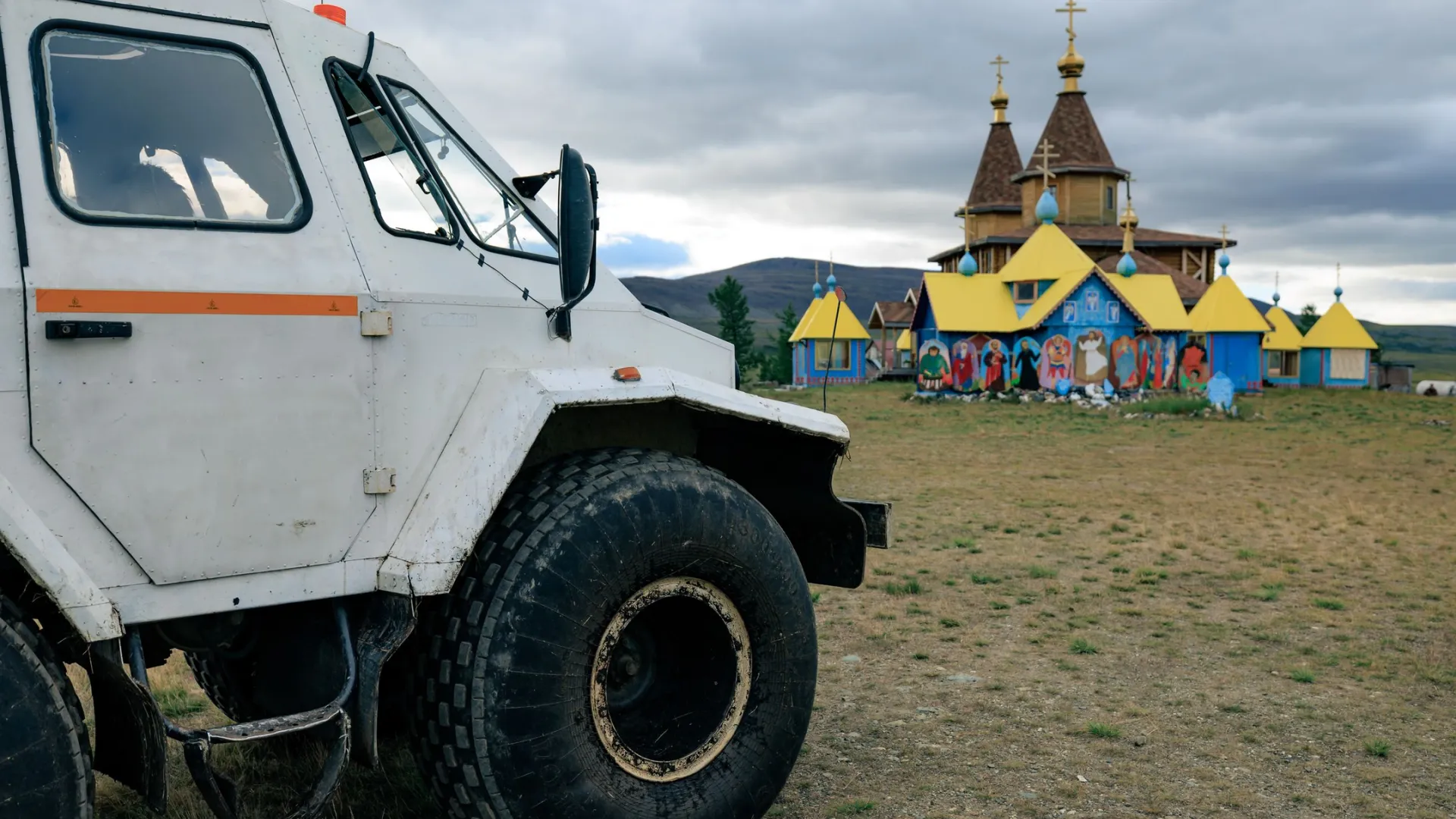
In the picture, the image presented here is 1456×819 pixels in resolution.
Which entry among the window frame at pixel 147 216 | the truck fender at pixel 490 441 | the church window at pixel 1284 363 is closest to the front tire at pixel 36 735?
the truck fender at pixel 490 441

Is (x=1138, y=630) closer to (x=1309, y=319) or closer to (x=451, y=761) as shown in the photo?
(x=451, y=761)

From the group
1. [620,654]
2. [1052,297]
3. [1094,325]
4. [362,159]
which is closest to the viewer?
[362,159]

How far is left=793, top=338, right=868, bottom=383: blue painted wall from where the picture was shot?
49531 millimetres

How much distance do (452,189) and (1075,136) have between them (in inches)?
1883

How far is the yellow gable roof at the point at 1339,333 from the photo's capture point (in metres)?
43.6

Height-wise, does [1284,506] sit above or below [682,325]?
below

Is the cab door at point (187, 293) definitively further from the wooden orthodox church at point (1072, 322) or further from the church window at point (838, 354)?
the church window at point (838, 354)

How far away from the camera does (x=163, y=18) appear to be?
9.74 ft

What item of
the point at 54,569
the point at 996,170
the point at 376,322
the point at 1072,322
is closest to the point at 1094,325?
the point at 1072,322

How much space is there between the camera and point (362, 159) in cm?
325

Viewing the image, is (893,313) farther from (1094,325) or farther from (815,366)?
(1094,325)

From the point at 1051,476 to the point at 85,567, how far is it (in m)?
13.8

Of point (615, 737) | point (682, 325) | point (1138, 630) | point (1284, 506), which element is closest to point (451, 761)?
point (615, 737)

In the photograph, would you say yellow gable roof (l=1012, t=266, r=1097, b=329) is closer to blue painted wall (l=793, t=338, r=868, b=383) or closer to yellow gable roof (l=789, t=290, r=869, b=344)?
yellow gable roof (l=789, t=290, r=869, b=344)
